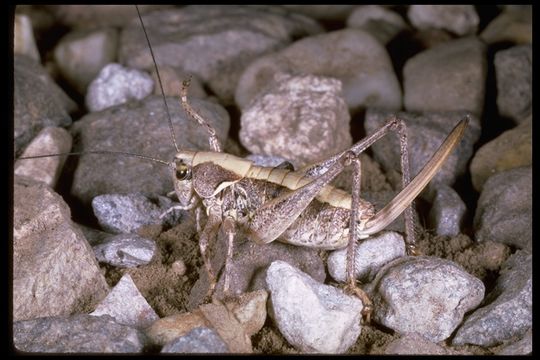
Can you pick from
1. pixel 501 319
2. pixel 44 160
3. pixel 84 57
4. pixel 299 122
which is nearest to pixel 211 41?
pixel 84 57

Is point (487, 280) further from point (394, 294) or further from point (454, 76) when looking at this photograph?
point (454, 76)

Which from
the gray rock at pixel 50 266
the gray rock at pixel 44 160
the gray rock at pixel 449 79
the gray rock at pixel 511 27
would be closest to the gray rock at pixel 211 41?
the gray rock at pixel 449 79

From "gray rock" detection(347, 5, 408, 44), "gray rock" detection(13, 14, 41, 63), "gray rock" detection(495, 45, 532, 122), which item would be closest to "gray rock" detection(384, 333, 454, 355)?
"gray rock" detection(495, 45, 532, 122)

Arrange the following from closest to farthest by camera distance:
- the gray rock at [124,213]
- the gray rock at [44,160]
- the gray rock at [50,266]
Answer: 1. the gray rock at [50,266]
2. the gray rock at [124,213]
3. the gray rock at [44,160]

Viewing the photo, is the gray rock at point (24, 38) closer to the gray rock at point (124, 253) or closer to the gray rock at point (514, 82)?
the gray rock at point (124, 253)

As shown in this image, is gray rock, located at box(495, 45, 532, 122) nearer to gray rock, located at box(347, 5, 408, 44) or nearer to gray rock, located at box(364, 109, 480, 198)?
gray rock, located at box(364, 109, 480, 198)

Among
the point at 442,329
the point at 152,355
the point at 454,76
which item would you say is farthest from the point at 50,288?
the point at 454,76
